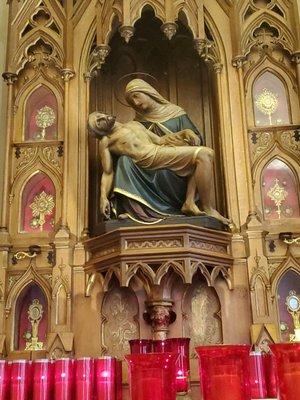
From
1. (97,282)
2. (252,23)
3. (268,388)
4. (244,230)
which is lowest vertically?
(268,388)

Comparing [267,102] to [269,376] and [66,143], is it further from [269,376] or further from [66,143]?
[269,376]

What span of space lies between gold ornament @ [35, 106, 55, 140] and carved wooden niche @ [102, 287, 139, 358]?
1.69m

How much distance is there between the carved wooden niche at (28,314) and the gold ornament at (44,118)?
1.46 metres

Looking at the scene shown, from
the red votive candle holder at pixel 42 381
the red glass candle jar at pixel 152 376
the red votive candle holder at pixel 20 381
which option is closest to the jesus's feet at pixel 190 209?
the red votive candle holder at pixel 42 381

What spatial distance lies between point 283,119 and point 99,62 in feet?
5.73

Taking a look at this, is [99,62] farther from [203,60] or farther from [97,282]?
[97,282]

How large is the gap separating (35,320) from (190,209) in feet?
5.20

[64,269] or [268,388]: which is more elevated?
[64,269]

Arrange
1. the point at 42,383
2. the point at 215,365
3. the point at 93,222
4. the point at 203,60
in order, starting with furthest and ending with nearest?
the point at 203,60 → the point at 93,222 → the point at 42,383 → the point at 215,365

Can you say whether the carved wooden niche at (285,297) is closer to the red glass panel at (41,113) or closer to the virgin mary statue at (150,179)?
the virgin mary statue at (150,179)

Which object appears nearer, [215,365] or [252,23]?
[215,365]

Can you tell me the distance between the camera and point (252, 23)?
17.7ft

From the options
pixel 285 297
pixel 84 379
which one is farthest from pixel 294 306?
pixel 84 379

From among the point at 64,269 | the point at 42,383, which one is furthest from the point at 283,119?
the point at 42,383
